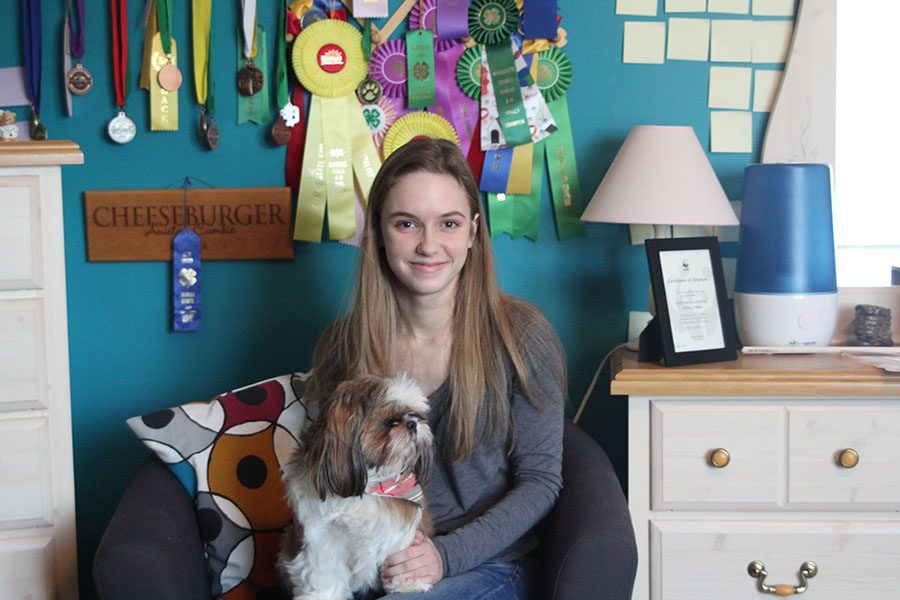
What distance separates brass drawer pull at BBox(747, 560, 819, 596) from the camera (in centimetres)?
207

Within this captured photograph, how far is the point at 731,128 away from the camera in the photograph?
248 cm

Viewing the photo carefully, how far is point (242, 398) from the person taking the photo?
82.0 inches

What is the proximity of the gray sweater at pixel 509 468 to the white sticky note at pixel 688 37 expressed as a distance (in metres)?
0.93

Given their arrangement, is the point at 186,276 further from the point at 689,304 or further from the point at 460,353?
the point at 689,304

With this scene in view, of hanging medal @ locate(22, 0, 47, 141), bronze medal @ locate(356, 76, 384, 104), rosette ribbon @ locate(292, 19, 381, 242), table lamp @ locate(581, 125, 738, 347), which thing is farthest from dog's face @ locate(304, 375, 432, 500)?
hanging medal @ locate(22, 0, 47, 141)

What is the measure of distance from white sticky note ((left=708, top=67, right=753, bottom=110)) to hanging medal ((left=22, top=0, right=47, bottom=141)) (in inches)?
63.2

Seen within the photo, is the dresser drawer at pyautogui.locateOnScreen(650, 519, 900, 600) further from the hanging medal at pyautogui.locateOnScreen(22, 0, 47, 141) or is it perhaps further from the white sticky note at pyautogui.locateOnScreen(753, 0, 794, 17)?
the hanging medal at pyautogui.locateOnScreen(22, 0, 47, 141)

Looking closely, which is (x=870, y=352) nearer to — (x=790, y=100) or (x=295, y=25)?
(x=790, y=100)

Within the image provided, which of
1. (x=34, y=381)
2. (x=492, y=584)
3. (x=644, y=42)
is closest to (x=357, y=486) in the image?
(x=492, y=584)

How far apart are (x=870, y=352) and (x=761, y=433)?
38cm

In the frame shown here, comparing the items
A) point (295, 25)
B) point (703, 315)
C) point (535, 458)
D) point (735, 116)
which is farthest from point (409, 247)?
point (735, 116)

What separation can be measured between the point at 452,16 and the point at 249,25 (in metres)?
0.49

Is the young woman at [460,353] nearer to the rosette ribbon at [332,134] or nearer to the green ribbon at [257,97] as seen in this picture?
the rosette ribbon at [332,134]

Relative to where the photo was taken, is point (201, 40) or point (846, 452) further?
point (201, 40)
